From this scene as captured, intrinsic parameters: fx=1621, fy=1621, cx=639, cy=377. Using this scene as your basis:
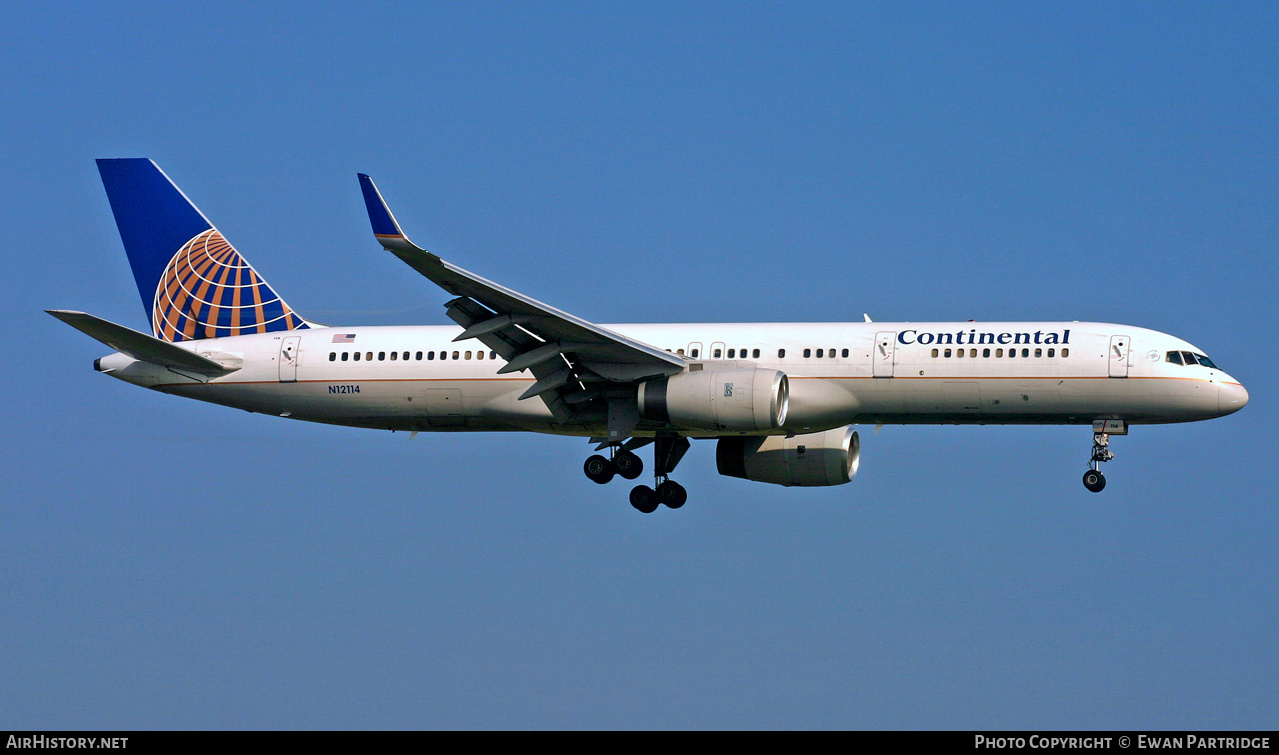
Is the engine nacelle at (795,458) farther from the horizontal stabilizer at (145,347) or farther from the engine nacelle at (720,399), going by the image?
the horizontal stabilizer at (145,347)

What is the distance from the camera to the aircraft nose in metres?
36.1

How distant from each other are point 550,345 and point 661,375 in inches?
103

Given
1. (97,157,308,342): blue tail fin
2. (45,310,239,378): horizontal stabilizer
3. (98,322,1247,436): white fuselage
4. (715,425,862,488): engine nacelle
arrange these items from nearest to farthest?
(98,322,1247,436): white fuselage → (45,310,239,378): horizontal stabilizer → (715,425,862,488): engine nacelle → (97,157,308,342): blue tail fin

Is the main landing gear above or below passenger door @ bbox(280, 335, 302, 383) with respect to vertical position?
below

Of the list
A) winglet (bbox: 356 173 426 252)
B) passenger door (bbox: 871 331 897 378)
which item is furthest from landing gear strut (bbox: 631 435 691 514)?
winglet (bbox: 356 173 426 252)

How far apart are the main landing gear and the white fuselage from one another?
1.47m

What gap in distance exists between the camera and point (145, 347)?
39.6m

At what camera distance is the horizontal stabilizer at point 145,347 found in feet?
123

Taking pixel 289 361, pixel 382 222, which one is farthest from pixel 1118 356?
pixel 289 361

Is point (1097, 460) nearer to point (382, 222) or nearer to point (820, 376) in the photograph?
point (820, 376)

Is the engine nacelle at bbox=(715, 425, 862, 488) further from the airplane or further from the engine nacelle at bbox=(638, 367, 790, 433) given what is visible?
the engine nacelle at bbox=(638, 367, 790, 433)

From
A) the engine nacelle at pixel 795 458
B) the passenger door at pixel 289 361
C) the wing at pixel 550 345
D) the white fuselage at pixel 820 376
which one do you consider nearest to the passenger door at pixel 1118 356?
the white fuselage at pixel 820 376
